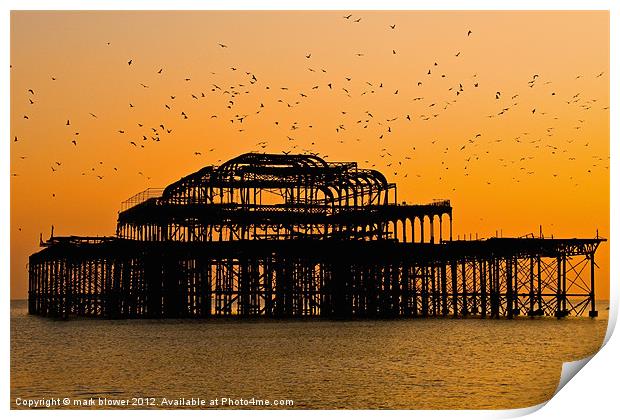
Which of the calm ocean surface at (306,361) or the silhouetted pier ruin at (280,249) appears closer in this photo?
the calm ocean surface at (306,361)

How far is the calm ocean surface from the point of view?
4081 centimetres

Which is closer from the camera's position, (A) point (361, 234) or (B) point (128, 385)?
(B) point (128, 385)

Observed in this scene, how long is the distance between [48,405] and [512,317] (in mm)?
49033

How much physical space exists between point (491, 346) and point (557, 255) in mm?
16521

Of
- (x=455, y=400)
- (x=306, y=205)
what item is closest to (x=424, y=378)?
(x=455, y=400)

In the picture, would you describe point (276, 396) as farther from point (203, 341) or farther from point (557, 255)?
point (557, 255)

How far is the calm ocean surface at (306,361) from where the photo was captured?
40.8 meters

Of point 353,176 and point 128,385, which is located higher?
point 353,176

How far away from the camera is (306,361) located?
50094 millimetres

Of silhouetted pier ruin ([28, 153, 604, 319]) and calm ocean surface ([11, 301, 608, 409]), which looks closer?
calm ocean surface ([11, 301, 608, 409])

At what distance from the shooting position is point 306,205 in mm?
73500
